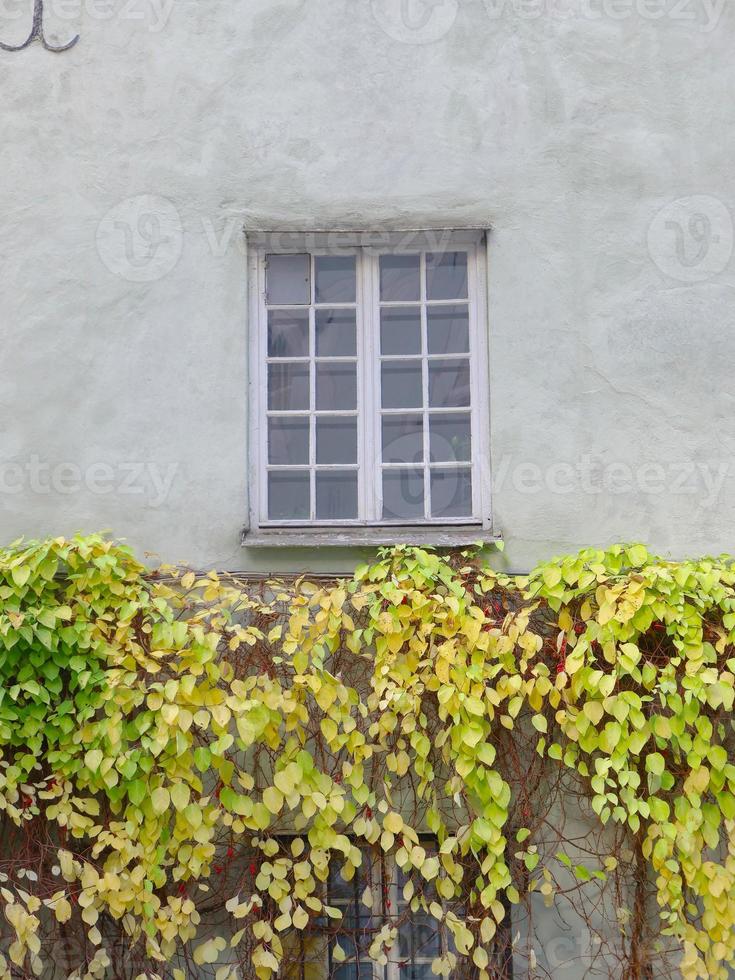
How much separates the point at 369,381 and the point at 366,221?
806mm

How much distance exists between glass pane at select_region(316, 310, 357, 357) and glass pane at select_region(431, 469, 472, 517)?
79cm

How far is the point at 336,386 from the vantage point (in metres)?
5.61

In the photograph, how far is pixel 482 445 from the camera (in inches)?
215

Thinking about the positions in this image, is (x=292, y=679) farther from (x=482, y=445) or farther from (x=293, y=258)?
(x=293, y=258)

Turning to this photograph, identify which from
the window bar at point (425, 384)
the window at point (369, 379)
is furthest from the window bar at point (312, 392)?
the window bar at point (425, 384)

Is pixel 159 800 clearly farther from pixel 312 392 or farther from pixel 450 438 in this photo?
pixel 450 438

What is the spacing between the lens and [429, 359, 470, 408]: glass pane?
18.3ft

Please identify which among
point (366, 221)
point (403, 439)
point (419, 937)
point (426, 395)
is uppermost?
point (366, 221)

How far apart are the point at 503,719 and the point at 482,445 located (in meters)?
1.40

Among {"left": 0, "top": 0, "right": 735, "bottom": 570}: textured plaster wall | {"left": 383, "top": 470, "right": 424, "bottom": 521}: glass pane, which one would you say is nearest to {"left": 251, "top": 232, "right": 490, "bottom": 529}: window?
{"left": 383, "top": 470, "right": 424, "bottom": 521}: glass pane

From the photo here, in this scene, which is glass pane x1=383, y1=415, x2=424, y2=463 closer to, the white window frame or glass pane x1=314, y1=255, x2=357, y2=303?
the white window frame

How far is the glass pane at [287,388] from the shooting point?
559 centimetres

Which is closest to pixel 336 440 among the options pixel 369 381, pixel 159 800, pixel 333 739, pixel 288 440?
pixel 288 440

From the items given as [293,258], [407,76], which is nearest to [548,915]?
[293,258]
